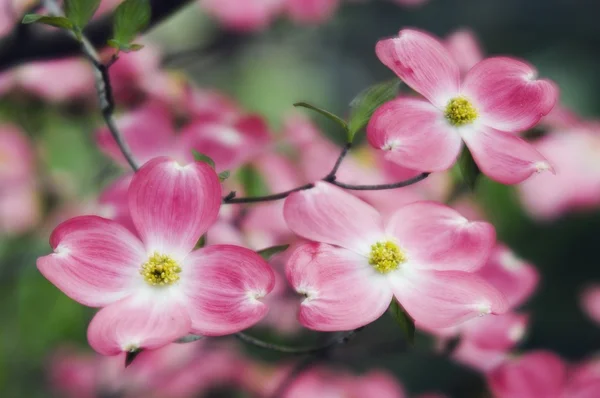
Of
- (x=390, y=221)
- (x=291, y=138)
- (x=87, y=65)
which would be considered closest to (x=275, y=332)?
(x=291, y=138)

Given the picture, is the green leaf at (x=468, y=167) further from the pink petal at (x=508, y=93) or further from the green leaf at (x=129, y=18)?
the green leaf at (x=129, y=18)

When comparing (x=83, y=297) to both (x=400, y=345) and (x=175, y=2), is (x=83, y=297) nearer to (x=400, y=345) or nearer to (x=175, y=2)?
(x=175, y=2)

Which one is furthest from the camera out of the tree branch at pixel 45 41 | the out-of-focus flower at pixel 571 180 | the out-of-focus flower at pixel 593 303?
the out-of-focus flower at pixel 571 180

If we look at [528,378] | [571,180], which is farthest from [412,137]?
[571,180]

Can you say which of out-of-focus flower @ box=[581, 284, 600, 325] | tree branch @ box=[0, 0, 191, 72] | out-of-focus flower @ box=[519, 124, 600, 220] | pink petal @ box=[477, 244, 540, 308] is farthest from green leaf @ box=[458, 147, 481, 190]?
out-of-focus flower @ box=[519, 124, 600, 220]

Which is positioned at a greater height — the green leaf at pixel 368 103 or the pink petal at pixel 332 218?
the green leaf at pixel 368 103

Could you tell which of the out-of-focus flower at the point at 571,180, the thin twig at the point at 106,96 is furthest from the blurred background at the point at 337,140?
the thin twig at the point at 106,96

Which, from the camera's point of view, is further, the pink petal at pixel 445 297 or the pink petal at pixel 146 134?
the pink petal at pixel 146 134
